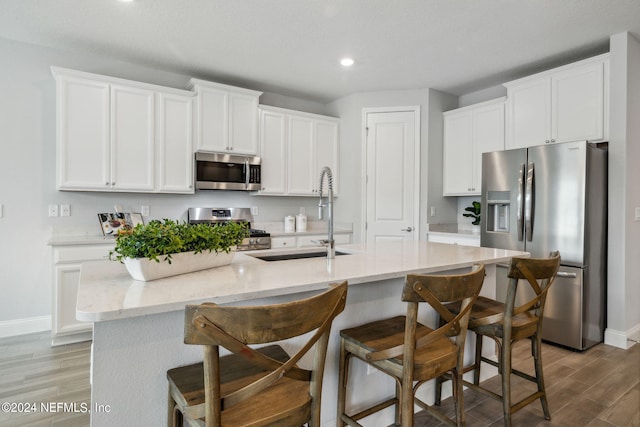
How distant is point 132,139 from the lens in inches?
137

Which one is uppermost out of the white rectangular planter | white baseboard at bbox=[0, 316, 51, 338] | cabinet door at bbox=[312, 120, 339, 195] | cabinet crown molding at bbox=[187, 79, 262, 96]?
cabinet crown molding at bbox=[187, 79, 262, 96]

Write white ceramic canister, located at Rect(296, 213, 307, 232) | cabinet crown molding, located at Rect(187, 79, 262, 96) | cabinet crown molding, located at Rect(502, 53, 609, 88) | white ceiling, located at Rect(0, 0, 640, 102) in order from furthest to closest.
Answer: white ceramic canister, located at Rect(296, 213, 307, 232) < cabinet crown molding, located at Rect(187, 79, 262, 96) < cabinet crown molding, located at Rect(502, 53, 609, 88) < white ceiling, located at Rect(0, 0, 640, 102)

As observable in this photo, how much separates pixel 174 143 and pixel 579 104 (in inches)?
156

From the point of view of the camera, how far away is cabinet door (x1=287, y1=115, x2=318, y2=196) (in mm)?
4492

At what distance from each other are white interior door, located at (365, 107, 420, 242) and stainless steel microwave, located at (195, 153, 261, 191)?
58.6 inches

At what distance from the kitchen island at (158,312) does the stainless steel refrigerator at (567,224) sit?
1.83 metres

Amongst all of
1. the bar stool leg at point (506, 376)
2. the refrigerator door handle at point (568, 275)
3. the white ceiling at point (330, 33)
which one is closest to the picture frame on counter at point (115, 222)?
the white ceiling at point (330, 33)

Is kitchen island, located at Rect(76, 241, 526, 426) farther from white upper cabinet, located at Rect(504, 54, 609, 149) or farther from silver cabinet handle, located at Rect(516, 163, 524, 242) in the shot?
white upper cabinet, located at Rect(504, 54, 609, 149)

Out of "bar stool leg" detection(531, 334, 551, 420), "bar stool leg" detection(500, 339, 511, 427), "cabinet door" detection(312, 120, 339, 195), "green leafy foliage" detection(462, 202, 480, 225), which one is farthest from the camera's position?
"cabinet door" detection(312, 120, 339, 195)

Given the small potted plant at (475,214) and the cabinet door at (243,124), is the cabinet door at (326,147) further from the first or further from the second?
the small potted plant at (475,214)

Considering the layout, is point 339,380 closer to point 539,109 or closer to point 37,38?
point 539,109

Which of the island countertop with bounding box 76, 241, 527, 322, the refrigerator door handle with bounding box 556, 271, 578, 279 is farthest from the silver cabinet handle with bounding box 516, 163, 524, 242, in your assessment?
the island countertop with bounding box 76, 241, 527, 322

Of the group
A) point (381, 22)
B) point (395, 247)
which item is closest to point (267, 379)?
point (395, 247)

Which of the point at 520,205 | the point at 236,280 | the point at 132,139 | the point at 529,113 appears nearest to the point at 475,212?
the point at 520,205
